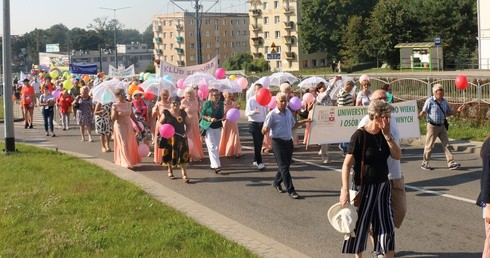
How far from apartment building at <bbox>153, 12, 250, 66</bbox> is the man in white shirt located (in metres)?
102

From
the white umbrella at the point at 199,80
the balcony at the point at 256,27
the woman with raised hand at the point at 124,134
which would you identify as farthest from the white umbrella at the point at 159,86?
the balcony at the point at 256,27

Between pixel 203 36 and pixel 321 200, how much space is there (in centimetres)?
11196

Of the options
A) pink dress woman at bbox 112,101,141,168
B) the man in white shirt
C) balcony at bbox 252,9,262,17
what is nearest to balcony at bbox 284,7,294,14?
balcony at bbox 252,9,262,17

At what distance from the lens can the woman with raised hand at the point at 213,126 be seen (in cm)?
1371

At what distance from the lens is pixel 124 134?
571 inches

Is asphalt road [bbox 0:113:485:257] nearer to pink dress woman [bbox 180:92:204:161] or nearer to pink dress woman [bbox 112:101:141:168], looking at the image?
pink dress woman [bbox 180:92:204:161]

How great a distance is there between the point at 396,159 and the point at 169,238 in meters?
2.68

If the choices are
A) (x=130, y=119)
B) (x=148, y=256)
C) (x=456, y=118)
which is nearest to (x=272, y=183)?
(x=130, y=119)

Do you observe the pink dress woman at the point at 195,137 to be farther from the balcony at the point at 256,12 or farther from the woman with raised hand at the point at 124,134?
the balcony at the point at 256,12

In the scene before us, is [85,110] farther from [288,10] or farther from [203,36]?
[203,36]

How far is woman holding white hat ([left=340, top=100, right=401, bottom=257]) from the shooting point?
6574 millimetres

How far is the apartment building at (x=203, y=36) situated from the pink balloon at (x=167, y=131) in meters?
104

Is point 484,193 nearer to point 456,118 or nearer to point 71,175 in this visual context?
point 71,175

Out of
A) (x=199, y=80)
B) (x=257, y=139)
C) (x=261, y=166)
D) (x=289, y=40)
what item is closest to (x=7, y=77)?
(x=199, y=80)
